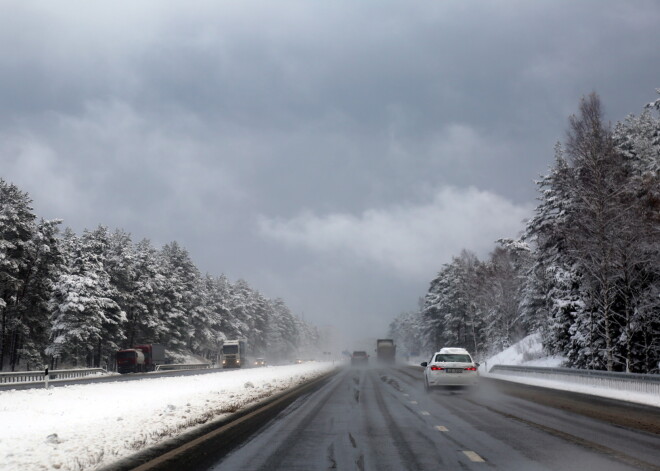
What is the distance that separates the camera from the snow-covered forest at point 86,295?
53.4 meters

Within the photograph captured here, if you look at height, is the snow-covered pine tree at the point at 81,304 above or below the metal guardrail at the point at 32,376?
above

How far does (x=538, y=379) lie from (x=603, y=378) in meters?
9.45

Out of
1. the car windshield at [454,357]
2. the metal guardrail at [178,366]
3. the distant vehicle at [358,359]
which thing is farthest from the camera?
the distant vehicle at [358,359]

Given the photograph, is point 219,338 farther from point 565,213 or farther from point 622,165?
point 622,165

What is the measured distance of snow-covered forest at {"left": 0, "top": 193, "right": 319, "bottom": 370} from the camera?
53406 mm

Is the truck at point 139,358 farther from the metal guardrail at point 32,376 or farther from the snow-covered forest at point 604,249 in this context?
the snow-covered forest at point 604,249

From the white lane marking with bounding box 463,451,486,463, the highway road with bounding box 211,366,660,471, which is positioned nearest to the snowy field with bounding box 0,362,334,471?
the highway road with bounding box 211,366,660,471

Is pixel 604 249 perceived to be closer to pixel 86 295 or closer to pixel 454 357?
pixel 454 357

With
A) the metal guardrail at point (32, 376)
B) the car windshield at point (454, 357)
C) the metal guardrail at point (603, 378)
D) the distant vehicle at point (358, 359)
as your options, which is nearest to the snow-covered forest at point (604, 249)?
the metal guardrail at point (603, 378)

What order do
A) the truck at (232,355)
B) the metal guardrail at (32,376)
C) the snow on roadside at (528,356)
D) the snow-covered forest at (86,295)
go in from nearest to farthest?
the metal guardrail at (32,376) → the snow on roadside at (528,356) → the snow-covered forest at (86,295) → the truck at (232,355)

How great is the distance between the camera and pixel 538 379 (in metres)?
35.1

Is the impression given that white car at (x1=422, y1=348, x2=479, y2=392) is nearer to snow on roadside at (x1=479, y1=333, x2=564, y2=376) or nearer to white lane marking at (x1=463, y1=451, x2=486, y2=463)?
white lane marking at (x1=463, y1=451, x2=486, y2=463)

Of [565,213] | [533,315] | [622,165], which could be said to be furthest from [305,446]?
[533,315]

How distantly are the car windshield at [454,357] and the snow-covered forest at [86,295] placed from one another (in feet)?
117
